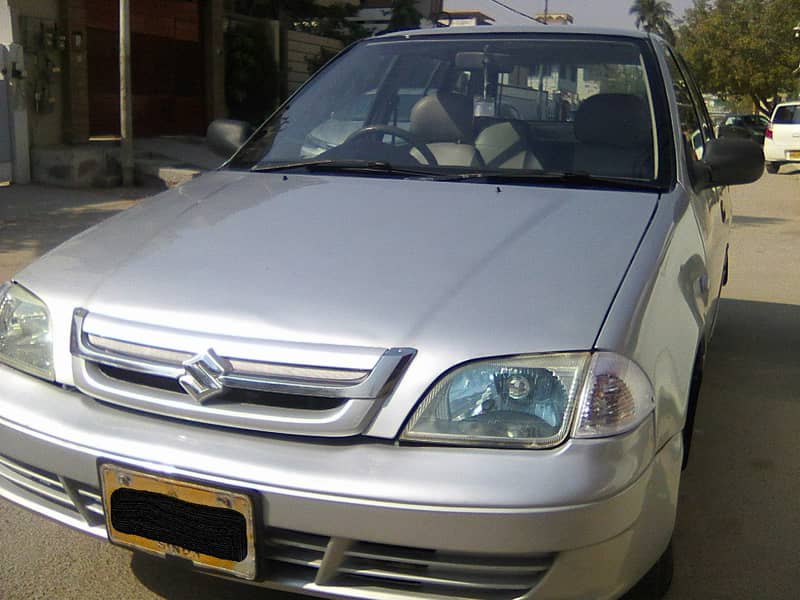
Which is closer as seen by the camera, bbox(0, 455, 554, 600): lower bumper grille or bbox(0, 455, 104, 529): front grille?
bbox(0, 455, 554, 600): lower bumper grille

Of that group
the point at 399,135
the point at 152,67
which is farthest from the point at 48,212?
the point at 152,67

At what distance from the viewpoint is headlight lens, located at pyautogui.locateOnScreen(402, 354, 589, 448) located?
187 centimetres

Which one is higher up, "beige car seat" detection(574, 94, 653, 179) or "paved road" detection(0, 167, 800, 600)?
"beige car seat" detection(574, 94, 653, 179)

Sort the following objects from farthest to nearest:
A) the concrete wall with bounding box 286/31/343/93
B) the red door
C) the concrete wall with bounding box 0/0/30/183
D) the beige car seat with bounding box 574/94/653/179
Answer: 1. the concrete wall with bounding box 286/31/343/93
2. the red door
3. the concrete wall with bounding box 0/0/30/183
4. the beige car seat with bounding box 574/94/653/179

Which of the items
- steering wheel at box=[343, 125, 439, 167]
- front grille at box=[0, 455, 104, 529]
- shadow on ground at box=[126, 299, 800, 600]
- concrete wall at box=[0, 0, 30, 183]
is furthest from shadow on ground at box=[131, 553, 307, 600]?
concrete wall at box=[0, 0, 30, 183]

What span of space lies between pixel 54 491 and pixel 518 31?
92.3 inches

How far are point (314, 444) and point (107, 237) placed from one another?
109cm

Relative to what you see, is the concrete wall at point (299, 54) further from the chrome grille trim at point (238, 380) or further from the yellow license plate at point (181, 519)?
the yellow license plate at point (181, 519)

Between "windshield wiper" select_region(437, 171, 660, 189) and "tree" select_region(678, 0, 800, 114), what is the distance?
35205 mm

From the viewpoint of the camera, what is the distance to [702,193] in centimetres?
319

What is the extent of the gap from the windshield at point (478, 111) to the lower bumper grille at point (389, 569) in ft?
4.75

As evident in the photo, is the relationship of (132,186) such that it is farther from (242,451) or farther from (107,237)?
(242,451)

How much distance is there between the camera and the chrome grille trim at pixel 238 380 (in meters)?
1.88

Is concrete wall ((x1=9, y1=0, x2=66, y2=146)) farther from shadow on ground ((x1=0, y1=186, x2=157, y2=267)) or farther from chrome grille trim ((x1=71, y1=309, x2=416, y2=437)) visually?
chrome grille trim ((x1=71, y1=309, x2=416, y2=437))
